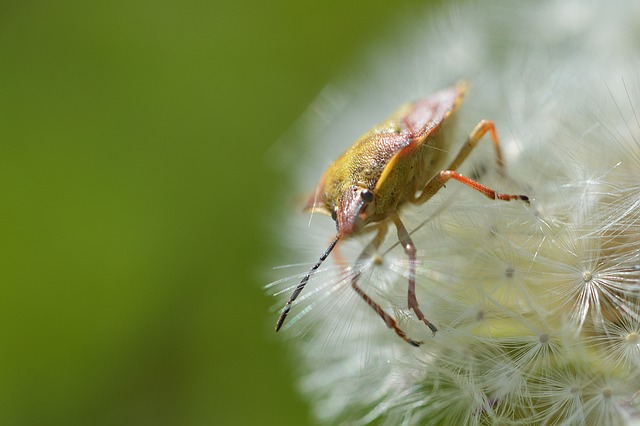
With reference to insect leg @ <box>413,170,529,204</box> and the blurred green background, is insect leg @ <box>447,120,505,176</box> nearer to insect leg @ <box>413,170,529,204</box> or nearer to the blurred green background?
insect leg @ <box>413,170,529,204</box>

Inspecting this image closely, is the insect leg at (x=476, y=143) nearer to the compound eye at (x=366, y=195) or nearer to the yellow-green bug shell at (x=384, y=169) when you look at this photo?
the yellow-green bug shell at (x=384, y=169)

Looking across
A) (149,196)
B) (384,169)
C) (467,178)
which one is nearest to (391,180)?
(384,169)

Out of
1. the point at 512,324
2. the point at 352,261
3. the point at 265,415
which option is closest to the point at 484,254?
the point at 512,324

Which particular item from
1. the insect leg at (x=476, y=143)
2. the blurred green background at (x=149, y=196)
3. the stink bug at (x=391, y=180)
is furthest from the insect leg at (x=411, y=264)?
the blurred green background at (x=149, y=196)

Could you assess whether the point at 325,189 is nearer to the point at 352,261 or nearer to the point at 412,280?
the point at 352,261

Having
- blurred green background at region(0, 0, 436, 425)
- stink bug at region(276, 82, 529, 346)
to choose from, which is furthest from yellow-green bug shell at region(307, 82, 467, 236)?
blurred green background at region(0, 0, 436, 425)
